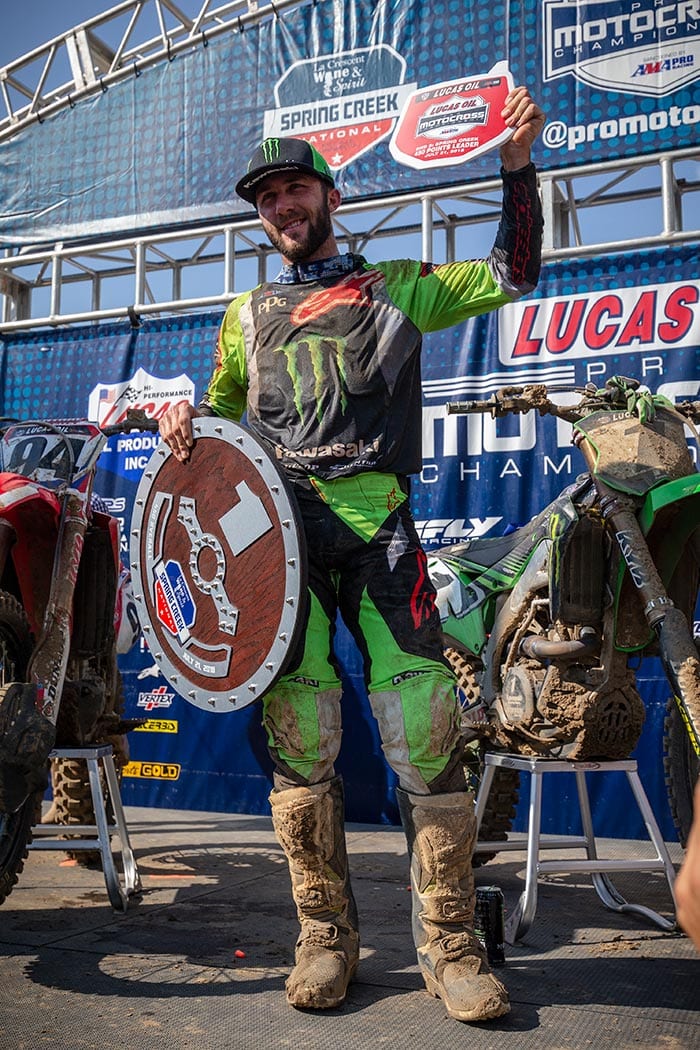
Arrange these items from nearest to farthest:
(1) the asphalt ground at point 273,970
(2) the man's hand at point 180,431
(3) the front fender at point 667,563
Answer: (1) the asphalt ground at point 273,970
(2) the man's hand at point 180,431
(3) the front fender at point 667,563

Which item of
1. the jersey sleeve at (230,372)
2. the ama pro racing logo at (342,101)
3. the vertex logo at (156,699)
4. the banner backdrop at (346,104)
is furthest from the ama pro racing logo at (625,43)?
the vertex logo at (156,699)

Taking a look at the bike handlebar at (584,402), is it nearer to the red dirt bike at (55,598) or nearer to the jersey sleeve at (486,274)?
the jersey sleeve at (486,274)

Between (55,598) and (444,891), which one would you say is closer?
(444,891)

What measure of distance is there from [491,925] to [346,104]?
478 centimetres

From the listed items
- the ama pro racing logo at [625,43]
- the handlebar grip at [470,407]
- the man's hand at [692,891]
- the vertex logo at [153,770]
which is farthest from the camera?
the vertex logo at [153,770]

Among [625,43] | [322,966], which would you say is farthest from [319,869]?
[625,43]

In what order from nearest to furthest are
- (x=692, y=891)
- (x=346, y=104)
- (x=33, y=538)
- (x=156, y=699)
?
(x=692, y=891) < (x=33, y=538) < (x=156, y=699) < (x=346, y=104)

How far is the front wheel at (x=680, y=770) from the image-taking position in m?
3.38

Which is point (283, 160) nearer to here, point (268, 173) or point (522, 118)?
point (268, 173)

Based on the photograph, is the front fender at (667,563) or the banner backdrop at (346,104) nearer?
the front fender at (667,563)

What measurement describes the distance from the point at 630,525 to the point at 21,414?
462 cm

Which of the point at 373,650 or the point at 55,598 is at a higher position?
the point at 55,598

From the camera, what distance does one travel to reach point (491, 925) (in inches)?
113

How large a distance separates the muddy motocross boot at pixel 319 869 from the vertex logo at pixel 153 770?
3297 millimetres
